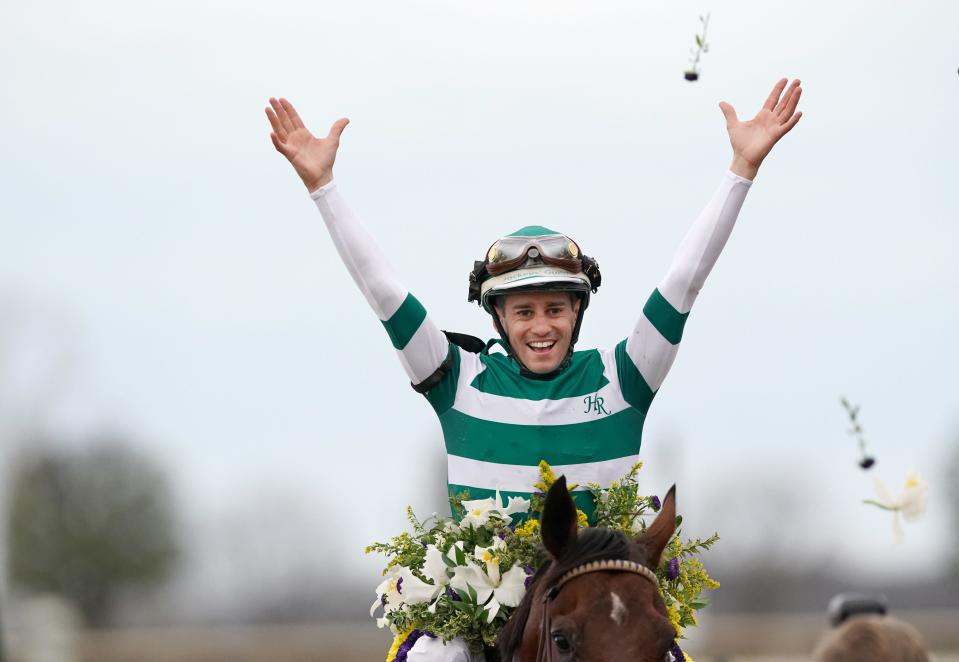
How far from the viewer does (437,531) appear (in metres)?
6.46

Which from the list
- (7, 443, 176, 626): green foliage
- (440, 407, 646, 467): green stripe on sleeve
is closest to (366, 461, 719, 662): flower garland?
(440, 407, 646, 467): green stripe on sleeve

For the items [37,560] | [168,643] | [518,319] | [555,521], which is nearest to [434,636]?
[555,521]

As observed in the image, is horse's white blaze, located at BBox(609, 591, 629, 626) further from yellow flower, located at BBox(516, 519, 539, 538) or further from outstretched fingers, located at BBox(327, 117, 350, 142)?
outstretched fingers, located at BBox(327, 117, 350, 142)

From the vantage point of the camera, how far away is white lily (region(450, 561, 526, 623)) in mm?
5965

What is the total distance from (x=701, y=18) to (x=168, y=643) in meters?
32.0

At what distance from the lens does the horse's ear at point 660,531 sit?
5812 mm

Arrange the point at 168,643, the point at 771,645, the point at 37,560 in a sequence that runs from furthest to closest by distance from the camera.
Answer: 1. the point at 37,560
2. the point at 168,643
3. the point at 771,645

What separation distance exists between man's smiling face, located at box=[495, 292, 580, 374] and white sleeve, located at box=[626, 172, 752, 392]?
14.0 inches

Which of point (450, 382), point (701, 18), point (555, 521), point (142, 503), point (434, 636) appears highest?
point (142, 503)

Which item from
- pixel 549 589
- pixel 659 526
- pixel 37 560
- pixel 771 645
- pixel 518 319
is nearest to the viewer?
pixel 549 589

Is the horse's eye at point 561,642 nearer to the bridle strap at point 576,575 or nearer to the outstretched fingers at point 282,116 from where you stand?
the bridle strap at point 576,575

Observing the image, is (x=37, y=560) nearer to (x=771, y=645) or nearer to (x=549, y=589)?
(x=771, y=645)

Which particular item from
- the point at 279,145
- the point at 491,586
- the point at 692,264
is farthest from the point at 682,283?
the point at 279,145

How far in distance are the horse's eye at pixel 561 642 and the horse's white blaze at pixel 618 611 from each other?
187 mm
